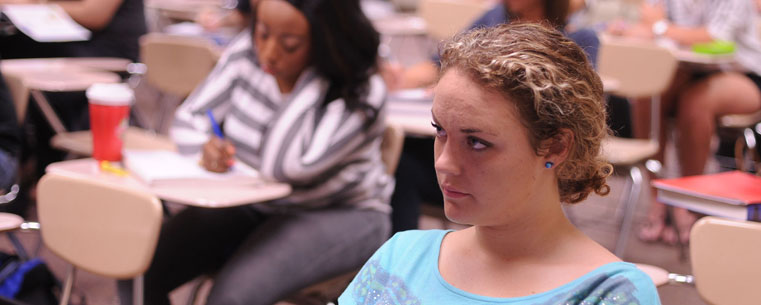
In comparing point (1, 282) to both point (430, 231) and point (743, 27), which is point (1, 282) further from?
point (743, 27)

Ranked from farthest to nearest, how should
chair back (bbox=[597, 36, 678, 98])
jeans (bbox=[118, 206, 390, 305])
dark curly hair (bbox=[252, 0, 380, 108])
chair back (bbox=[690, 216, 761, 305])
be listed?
chair back (bbox=[597, 36, 678, 98]) → dark curly hair (bbox=[252, 0, 380, 108]) → jeans (bbox=[118, 206, 390, 305]) → chair back (bbox=[690, 216, 761, 305])

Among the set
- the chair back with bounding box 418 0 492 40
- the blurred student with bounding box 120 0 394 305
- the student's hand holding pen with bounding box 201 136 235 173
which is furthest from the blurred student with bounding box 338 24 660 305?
the chair back with bounding box 418 0 492 40

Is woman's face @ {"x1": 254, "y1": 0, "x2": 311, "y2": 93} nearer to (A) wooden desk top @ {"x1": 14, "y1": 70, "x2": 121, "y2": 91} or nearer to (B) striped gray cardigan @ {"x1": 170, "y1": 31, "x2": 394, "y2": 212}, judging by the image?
(B) striped gray cardigan @ {"x1": 170, "y1": 31, "x2": 394, "y2": 212}

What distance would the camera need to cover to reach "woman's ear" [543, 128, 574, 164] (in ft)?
3.12

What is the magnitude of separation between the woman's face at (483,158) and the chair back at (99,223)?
0.95 meters

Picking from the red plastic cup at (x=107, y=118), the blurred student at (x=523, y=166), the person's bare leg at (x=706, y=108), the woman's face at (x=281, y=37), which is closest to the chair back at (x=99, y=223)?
the red plastic cup at (x=107, y=118)

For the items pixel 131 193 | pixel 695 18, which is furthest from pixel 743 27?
pixel 131 193

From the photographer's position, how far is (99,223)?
5.98 feet

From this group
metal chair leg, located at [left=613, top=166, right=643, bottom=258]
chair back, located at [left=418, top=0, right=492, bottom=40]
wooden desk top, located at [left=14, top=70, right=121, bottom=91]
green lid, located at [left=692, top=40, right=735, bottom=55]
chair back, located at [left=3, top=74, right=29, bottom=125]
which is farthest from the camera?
chair back, located at [left=418, top=0, right=492, bottom=40]

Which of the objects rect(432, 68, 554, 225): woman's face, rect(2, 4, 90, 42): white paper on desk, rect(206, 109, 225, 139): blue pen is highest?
rect(432, 68, 554, 225): woman's face

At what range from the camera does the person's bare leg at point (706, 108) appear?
12.6 feet

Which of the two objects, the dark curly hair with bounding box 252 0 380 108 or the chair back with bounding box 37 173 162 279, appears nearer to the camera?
the chair back with bounding box 37 173 162 279

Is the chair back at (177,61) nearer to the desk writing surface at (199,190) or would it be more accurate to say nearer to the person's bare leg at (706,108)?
the desk writing surface at (199,190)

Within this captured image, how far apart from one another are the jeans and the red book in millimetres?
768
